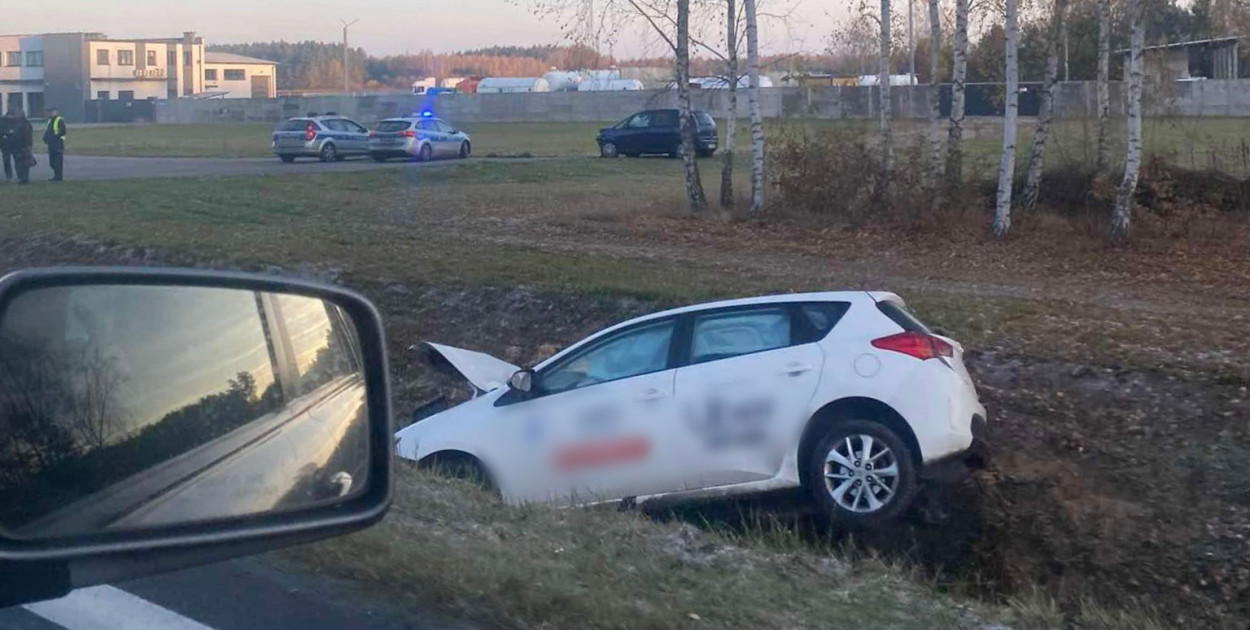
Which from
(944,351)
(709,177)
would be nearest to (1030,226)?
(944,351)

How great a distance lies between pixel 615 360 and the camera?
9.63m

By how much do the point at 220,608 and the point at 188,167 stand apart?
111ft

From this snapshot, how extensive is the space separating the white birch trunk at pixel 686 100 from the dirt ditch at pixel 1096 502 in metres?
11.3

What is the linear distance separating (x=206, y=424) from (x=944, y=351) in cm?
685

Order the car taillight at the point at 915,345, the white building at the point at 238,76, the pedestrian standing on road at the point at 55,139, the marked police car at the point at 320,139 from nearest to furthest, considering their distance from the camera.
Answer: the car taillight at the point at 915,345 → the pedestrian standing on road at the point at 55,139 → the marked police car at the point at 320,139 → the white building at the point at 238,76

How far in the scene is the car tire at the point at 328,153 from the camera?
41.9m

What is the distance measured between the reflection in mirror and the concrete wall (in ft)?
145

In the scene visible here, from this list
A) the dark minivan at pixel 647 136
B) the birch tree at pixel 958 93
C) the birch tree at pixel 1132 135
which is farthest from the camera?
the dark minivan at pixel 647 136

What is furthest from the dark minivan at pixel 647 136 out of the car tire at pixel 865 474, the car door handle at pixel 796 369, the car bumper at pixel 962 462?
the car tire at pixel 865 474

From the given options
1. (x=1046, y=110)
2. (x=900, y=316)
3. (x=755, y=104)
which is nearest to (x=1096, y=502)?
(x=900, y=316)

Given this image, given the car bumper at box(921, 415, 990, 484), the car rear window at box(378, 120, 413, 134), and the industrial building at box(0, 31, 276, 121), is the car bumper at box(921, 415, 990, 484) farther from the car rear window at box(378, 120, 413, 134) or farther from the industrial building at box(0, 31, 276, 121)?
the industrial building at box(0, 31, 276, 121)

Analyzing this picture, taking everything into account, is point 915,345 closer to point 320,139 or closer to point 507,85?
point 320,139

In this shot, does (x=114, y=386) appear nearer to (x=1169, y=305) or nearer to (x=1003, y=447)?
(x=1003, y=447)

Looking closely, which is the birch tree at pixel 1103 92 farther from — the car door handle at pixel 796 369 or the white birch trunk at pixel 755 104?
the car door handle at pixel 796 369
